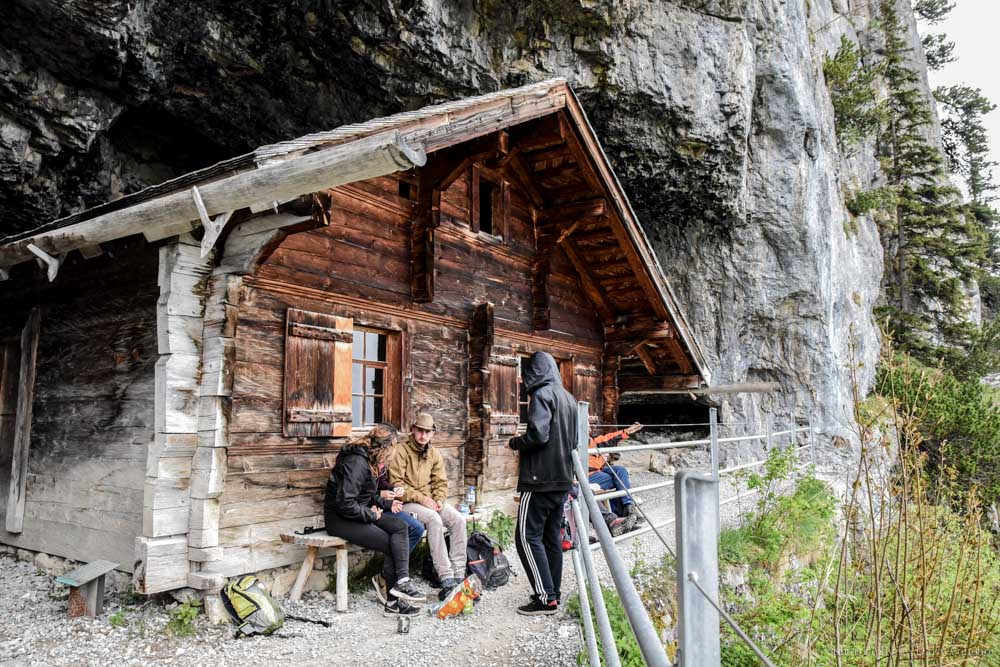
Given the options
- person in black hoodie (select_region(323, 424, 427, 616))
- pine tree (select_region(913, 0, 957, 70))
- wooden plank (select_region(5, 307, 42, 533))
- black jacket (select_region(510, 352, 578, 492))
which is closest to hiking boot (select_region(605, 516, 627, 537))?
black jacket (select_region(510, 352, 578, 492))

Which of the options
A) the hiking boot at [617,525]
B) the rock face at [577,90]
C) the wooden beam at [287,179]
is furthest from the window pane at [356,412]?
the rock face at [577,90]

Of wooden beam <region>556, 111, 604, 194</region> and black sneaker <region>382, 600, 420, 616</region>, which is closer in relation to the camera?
black sneaker <region>382, 600, 420, 616</region>

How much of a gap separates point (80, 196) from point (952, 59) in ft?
122

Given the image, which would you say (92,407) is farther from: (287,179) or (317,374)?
(287,179)

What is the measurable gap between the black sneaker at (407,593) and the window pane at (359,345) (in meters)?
2.51

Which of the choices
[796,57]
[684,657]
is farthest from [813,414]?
[684,657]

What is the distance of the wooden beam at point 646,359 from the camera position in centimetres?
1197

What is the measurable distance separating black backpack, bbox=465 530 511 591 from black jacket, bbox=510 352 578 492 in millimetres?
1271

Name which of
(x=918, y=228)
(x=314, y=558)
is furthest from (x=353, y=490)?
(x=918, y=228)

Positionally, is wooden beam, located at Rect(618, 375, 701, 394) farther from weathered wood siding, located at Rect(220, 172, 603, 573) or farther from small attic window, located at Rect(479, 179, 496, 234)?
small attic window, located at Rect(479, 179, 496, 234)

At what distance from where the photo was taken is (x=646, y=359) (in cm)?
1205

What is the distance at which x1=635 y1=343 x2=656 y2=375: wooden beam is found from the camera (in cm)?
1197

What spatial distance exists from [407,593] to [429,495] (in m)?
1.09

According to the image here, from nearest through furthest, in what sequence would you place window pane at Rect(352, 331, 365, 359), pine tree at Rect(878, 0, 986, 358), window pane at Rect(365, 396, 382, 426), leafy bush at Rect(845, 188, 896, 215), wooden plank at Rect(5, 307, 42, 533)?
1. wooden plank at Rect(5, 307, 42, 533)
2. window pane at Rect(352, 331, 365, 359)
3. window pane at Rect(365, 396, 382, 426)
4. leafy bush at Rect(845, 188, 896, 215)
5. pine tree at Rect(878, 0, 986, 358)
